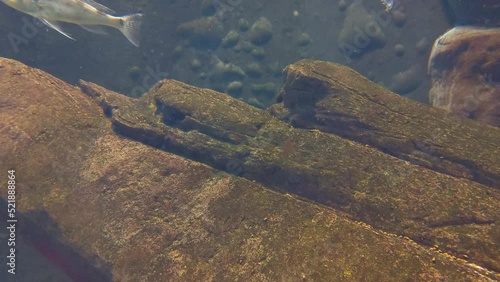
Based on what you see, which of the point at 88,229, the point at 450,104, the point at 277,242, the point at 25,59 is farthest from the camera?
the point at 25,59

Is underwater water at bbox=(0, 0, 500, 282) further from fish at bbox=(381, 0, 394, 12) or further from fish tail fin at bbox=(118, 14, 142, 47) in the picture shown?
fish at bbox=(381, 0, 394, 12)

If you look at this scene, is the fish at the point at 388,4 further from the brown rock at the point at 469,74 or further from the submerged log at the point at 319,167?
the submerged log at the point at 319,167

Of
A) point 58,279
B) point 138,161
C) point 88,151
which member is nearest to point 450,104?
point 138,161

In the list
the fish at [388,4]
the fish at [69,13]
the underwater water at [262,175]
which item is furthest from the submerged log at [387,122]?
the fish at [388,4]

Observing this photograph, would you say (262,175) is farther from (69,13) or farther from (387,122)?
(69,13)

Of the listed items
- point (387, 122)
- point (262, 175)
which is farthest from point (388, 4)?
point (262, 175)

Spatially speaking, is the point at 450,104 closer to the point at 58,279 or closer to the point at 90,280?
the point at 90,280
